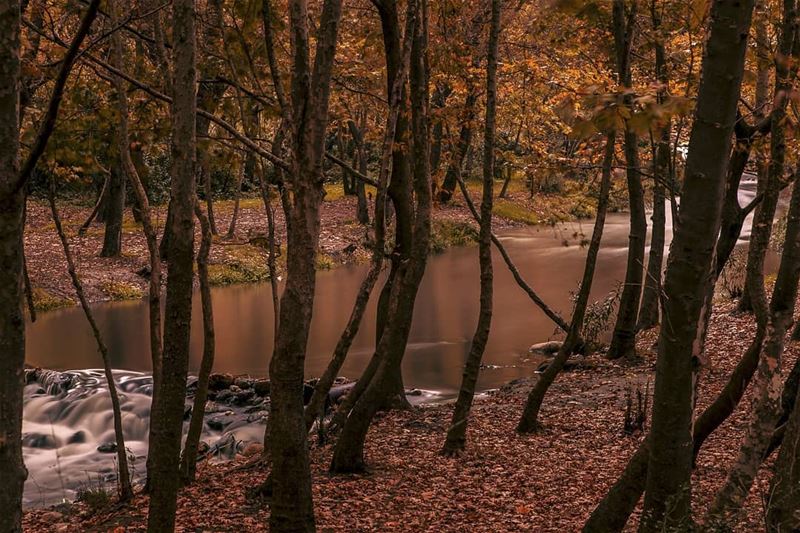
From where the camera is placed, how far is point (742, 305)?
16.8 m

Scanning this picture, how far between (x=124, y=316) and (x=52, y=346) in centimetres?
293

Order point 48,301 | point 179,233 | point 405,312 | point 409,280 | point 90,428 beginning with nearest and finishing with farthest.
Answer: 1. point 179,233
2. point 409,280
3. point 405,312
4. point 90,428
5. point 48,301

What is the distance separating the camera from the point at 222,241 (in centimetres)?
2739

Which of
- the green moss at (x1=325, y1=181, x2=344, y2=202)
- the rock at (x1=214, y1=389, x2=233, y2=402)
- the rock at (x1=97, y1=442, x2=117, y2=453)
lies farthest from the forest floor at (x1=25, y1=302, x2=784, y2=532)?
the green moss at (x1=325, y1=181, x2=344, y2=202)

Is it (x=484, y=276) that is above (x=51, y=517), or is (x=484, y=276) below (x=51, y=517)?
above

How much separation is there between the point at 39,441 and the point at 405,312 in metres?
7.56

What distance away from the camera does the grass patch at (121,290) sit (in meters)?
23.9

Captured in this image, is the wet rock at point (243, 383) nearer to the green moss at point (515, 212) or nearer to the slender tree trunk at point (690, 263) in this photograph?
the slender tree trunk at point (690, 263)

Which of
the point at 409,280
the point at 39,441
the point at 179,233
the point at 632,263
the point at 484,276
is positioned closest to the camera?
the point at 179,233

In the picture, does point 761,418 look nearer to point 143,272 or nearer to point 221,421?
point 221,421

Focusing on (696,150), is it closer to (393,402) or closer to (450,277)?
(393,402)

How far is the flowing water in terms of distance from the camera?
13.2 m

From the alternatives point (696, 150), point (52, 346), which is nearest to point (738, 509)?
point (696, 150)

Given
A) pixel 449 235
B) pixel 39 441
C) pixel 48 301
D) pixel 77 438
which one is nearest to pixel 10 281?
pixel 77 438
